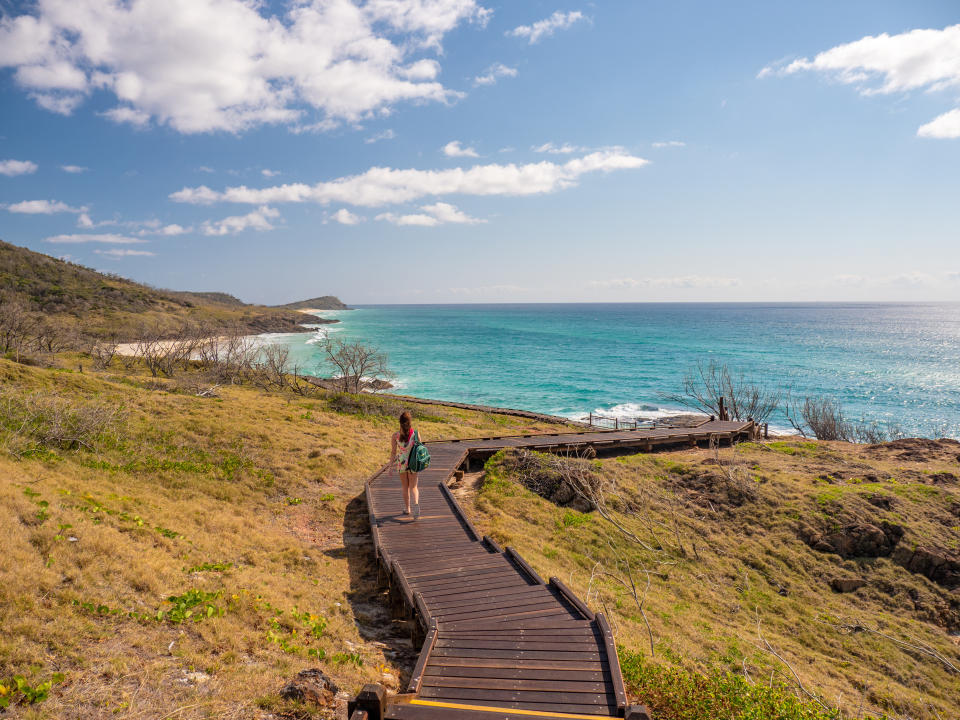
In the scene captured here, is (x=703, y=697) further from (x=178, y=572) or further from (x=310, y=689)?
(x=178, y=572)

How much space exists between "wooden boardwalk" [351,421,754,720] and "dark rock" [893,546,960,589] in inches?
482

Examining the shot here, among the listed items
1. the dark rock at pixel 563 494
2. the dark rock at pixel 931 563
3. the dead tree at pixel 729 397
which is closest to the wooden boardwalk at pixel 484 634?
the dark rock at pixel 563 494

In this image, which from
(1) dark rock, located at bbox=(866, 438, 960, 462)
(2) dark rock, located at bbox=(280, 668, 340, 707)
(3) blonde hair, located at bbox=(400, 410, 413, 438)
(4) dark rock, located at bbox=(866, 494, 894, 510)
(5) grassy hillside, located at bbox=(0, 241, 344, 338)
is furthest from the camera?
(5) grassy hillside, located at bbox=(0, 241, 344, 338)

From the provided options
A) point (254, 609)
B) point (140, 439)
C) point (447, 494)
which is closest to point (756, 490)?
point (447, 494)

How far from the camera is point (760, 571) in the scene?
13148 mm

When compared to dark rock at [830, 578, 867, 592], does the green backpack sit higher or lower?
higher

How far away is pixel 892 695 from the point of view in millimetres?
8984

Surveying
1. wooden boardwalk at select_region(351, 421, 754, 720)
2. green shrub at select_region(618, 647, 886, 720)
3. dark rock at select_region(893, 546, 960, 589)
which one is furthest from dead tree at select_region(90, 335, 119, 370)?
dark rock at select_region(893, 546, 960, 589)

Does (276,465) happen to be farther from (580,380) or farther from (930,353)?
(930,353)

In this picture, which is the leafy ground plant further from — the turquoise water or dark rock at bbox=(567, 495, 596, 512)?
the turquoise water

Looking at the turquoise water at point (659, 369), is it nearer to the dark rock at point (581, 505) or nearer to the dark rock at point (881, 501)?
the dark rock at point (881, 501)

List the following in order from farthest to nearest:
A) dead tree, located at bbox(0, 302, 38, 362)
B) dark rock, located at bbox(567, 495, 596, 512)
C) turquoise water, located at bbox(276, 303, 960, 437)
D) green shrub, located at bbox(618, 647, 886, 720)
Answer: turquoise water, located at bbox(276, 303, 960, 437), dead tree, located at bbox(0, 302, 38, 362), dark rock, located at bbox(567, 495, 596, 512), green shrub, located at bbox(618, 647, 886, 720)

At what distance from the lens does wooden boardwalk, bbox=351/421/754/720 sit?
5746 millimetres

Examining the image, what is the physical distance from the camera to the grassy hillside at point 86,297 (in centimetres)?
6091
